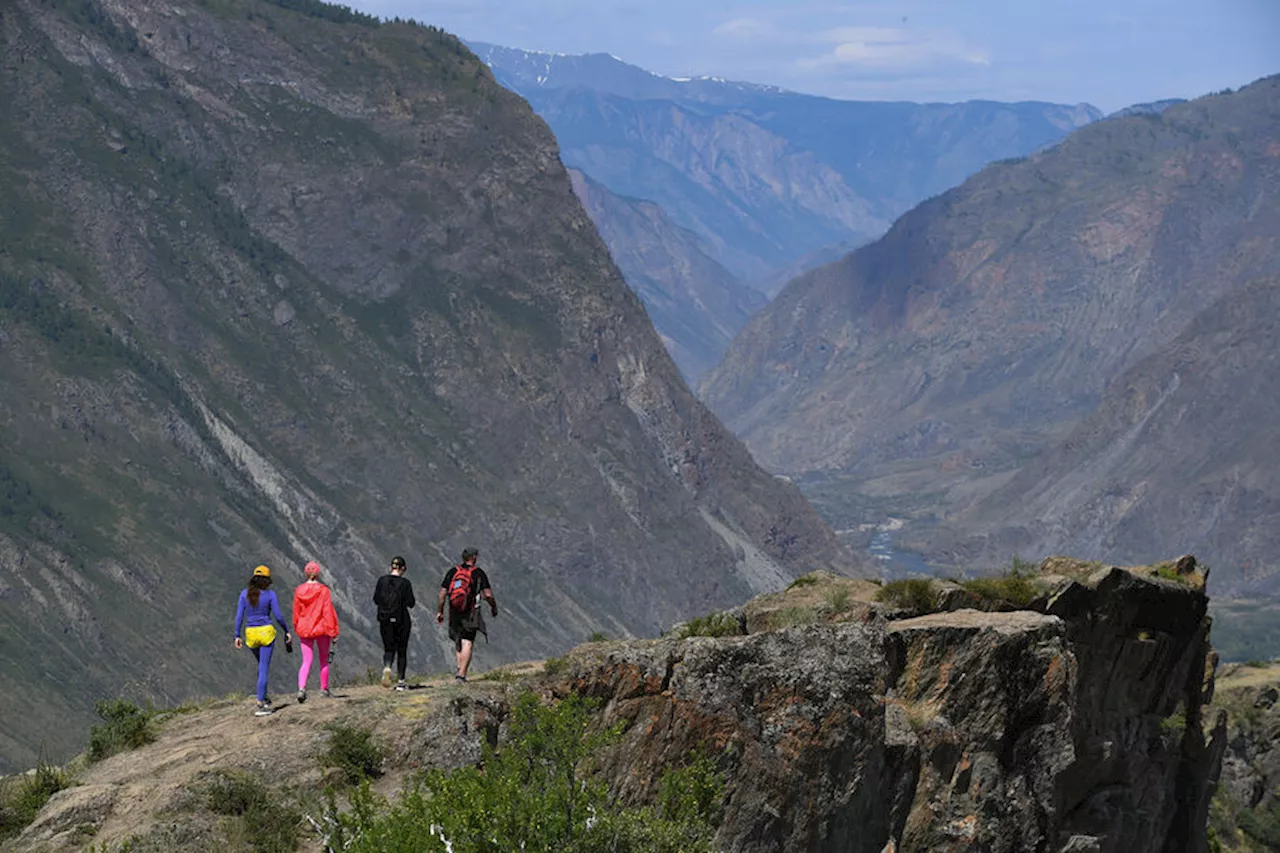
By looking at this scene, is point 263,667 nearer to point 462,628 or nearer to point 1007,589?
point 462,628

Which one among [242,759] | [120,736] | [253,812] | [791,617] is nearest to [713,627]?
[791,617]

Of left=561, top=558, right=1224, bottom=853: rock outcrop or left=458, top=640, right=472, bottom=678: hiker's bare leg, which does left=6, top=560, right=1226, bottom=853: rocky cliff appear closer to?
left=561, top=558, right=1224, bottom=853: rock outcrop

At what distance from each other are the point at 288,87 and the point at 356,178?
525 inches

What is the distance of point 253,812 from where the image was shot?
1992 centimetres

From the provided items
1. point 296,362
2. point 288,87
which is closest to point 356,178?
point 288,87

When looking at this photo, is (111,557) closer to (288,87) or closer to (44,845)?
(288,87)

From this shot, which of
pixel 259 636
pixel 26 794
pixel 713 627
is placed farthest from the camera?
pixel 713 627

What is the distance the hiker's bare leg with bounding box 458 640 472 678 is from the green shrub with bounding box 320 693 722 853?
4644mm

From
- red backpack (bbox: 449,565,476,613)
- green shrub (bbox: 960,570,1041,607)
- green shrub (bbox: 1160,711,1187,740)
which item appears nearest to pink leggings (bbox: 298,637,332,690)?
red backpack (bbox: 449,565,476,613)

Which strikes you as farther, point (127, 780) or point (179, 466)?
point (179, 466)

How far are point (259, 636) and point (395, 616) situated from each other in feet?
6.37

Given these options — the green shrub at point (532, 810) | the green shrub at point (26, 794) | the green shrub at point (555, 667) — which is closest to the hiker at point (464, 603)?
the green shrub at point (555, 667)

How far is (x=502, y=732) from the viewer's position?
2212 cm

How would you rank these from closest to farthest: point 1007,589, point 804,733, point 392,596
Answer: point 804,733
point 392,596
point 1007,589
